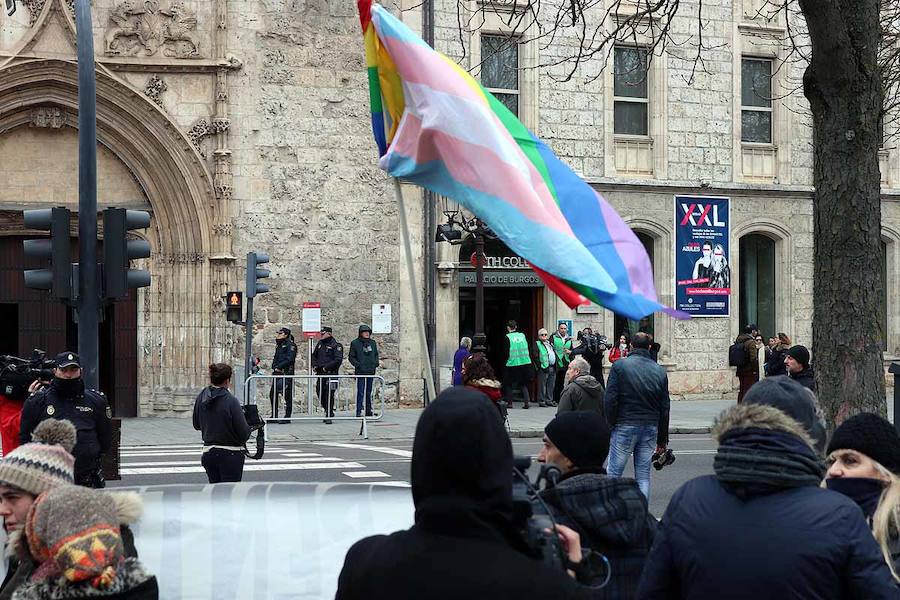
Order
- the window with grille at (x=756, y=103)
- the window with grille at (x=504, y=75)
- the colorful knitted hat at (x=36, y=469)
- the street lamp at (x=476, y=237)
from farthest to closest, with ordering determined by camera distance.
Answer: the window with grille at (x=756, y=103) → the window with grille at (x=504, y=75) → the street lamp at (x=476, y=237) → the colorful knitted hat at (x=36, y=469)

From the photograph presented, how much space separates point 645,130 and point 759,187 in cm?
299

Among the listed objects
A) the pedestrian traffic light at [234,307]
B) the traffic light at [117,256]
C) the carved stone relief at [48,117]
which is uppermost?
the carved stone relief at [48,117]

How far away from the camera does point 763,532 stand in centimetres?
366

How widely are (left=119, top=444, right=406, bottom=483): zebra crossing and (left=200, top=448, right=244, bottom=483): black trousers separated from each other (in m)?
3.78

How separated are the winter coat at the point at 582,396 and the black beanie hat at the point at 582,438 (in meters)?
6.44

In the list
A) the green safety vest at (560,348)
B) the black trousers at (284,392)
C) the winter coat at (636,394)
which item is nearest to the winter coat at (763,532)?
the winter coat at (636,394)

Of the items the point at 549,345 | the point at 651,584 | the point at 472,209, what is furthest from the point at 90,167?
the point at 549,345

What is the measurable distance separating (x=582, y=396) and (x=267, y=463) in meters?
6.15

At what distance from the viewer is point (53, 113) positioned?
2425cm

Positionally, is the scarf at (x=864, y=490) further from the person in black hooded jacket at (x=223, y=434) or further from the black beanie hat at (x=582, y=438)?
the person in black hooded jacket at (x=223, y=434)

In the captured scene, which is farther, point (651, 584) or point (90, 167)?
point (90, 167)

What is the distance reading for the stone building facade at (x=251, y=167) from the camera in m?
24.3

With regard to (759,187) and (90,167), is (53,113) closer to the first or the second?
(90,167)

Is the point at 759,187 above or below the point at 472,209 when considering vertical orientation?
above
